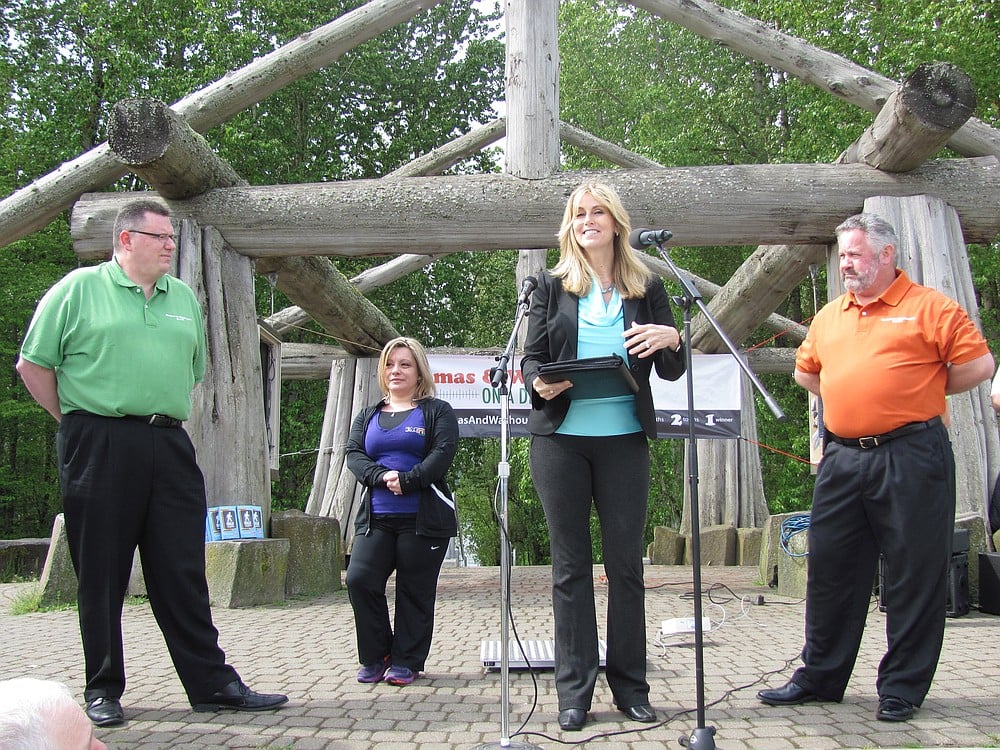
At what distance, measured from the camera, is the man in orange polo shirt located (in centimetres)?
315

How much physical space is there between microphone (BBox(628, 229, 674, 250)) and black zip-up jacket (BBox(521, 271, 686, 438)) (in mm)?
249

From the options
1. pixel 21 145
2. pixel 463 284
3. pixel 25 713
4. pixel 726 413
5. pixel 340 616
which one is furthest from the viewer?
pixel 463 284

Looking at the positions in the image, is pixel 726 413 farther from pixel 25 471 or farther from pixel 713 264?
pixel 25 471

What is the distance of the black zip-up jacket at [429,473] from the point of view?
392 cm

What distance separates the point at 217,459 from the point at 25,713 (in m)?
5.36

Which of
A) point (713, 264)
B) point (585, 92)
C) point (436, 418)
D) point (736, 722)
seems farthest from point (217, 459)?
point (585, 92)

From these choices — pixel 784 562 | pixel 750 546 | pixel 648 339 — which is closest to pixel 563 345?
pixel 648 339

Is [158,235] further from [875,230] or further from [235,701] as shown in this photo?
[875,230]

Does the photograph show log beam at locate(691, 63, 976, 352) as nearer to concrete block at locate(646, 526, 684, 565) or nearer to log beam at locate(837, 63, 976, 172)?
log beam at locate(837, 63, 976, 172)

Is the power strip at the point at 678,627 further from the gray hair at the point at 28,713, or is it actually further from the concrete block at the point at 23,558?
the concrete block at the point at 23,558

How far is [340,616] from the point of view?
5.81 meters

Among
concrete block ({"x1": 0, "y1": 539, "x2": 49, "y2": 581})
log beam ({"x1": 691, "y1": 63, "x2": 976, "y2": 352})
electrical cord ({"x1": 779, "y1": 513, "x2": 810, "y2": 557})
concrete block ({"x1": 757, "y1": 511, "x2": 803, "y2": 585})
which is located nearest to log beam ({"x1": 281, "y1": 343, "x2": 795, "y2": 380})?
concrete block ({"x1": 0, "y1": 539, "x2": 49, "y2": 581})

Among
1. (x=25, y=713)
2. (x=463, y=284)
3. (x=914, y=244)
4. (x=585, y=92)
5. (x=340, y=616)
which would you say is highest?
(x=585, y=92)

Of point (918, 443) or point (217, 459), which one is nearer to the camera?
point (918, 443)
